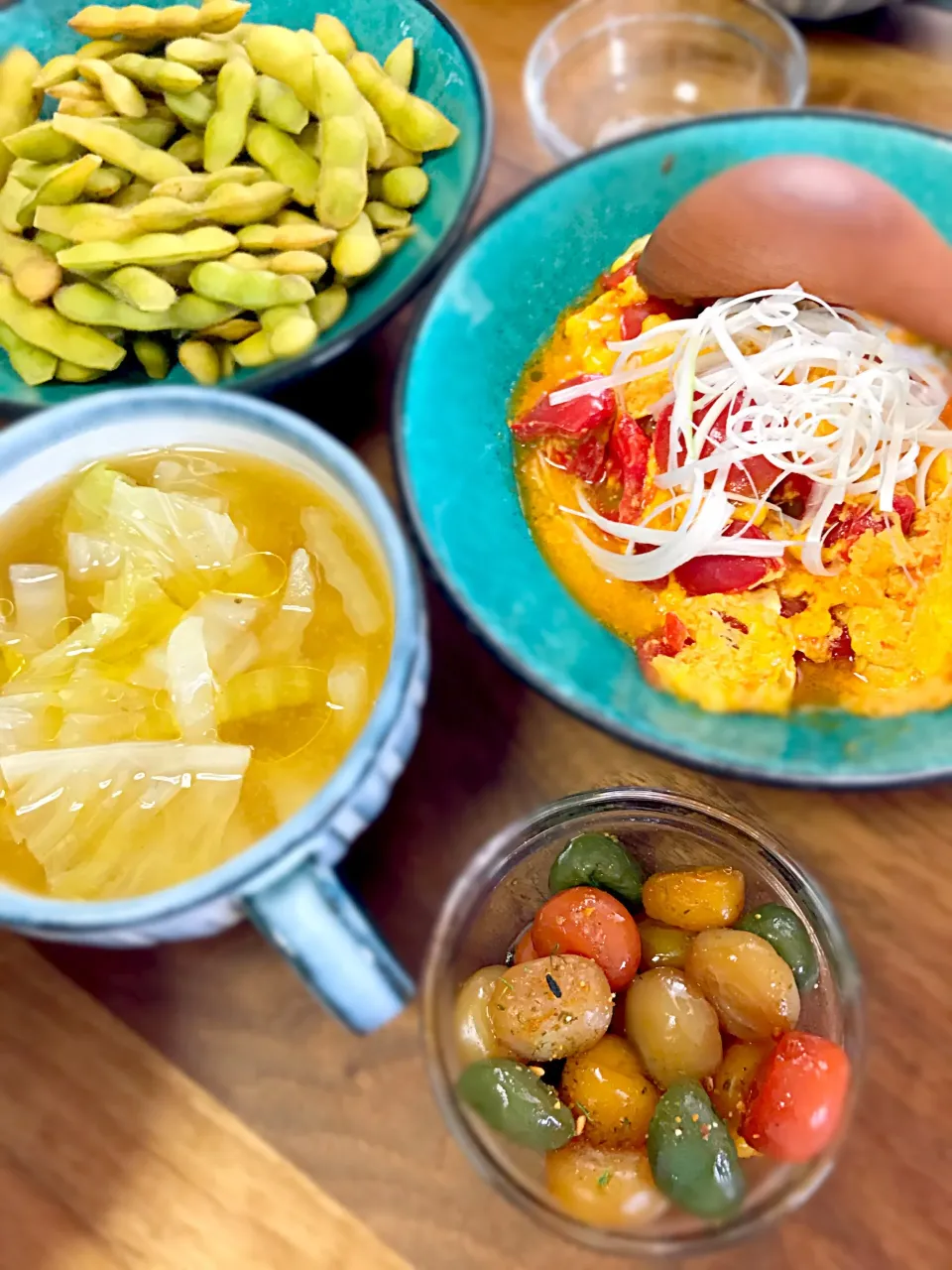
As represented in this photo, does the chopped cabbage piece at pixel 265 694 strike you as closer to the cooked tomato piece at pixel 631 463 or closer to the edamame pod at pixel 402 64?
the cooked tomato piece at pixel 631 463

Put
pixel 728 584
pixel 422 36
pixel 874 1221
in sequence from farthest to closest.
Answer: pixel 422 36 → pixel 728 584 → pixel 874 1221

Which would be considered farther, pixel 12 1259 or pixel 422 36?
pixel 422 36

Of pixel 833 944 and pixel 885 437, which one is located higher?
pixel 885 437

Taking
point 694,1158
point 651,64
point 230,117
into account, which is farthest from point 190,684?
point 651,64

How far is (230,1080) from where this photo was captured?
56cm

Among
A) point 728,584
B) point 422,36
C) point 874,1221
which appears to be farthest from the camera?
point 422,36

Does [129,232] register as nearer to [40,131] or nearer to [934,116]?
[40,131]

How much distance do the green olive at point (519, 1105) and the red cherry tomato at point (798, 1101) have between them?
0.29ft

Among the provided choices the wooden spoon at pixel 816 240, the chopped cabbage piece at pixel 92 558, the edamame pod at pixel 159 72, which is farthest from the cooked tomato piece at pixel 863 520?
the edamame pod at pixel 159 72

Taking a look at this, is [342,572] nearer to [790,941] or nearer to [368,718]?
[368,718]

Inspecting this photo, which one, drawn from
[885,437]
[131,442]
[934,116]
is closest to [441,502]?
[131,442]

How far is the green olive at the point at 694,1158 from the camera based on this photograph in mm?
461

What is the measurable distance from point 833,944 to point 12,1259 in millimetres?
458

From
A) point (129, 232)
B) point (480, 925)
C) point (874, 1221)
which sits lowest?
point (874, 1221)
